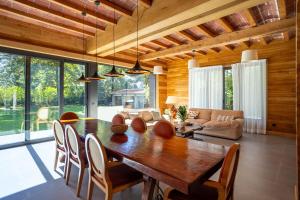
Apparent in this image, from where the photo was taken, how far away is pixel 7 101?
13.9ft

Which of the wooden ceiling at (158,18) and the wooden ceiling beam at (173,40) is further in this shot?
the wooden ceiling beam at (173,40)

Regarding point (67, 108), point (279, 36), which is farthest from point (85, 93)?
point (279, 36)

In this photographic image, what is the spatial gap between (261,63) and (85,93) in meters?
5.79

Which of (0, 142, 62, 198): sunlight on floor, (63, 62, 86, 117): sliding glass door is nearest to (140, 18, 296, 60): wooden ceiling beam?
(63, 62, 86, 117): sliding glass door

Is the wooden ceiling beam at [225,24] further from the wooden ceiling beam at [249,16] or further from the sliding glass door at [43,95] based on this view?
the sliding glass door at [43,95]

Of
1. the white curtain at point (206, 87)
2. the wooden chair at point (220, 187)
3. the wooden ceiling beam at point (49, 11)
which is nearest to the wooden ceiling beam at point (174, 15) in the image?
the wooden ceiling beam at point (49, 11)

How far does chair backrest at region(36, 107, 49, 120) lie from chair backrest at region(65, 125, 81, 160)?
2950 millimetres

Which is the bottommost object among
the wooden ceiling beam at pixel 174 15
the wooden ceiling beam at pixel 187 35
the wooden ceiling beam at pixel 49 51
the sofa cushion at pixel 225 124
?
the sofa cushion at pixel 225 124

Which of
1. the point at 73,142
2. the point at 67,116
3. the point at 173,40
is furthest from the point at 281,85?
the point at 67,116

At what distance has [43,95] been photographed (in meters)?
4.81

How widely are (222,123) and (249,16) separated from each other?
285cm

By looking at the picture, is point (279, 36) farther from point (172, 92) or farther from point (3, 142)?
point (3, 142)

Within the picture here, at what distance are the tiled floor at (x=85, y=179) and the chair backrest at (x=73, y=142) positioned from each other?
1.76 ft

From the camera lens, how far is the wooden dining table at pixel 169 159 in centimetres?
128
